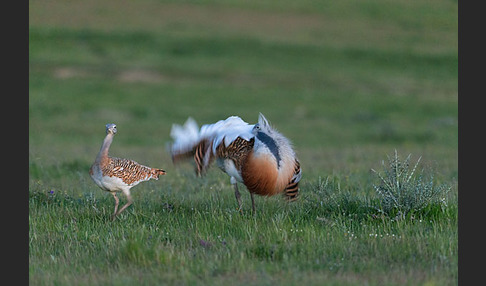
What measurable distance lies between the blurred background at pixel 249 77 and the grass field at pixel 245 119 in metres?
0.11

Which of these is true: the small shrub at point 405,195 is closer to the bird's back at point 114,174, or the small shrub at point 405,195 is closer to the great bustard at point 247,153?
the great bustard at point 247,153

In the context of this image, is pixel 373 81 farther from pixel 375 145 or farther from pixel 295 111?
pixel 375 145

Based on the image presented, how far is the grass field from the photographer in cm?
570

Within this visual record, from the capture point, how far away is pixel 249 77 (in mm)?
31391

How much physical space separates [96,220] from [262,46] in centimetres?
2956

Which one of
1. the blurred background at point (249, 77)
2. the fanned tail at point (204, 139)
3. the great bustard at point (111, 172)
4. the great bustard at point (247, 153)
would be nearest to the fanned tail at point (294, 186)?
the great bustard at point (247, 153)

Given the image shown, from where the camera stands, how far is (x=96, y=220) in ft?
23.7

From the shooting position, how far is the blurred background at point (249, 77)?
18.0 m

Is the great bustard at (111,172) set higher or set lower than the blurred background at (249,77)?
lower

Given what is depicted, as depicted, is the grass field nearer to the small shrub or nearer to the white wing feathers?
the small shrub

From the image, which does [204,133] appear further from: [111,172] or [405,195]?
[405,195]

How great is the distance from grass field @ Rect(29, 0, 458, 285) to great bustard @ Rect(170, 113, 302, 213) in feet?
1.21

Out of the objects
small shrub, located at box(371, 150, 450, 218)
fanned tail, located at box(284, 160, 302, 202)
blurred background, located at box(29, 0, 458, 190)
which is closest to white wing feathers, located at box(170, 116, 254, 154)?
fanned tail, located at box(284, 160, 302, 202)

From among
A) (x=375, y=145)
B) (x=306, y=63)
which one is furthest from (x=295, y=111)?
(x=306, y=63)
